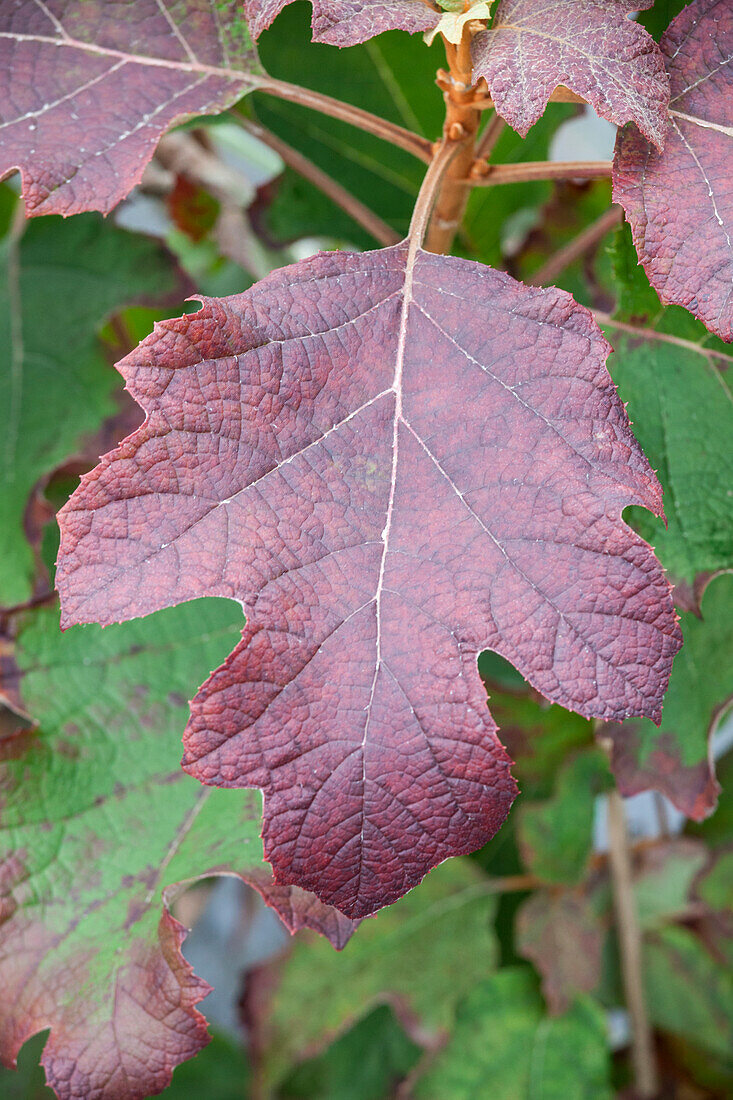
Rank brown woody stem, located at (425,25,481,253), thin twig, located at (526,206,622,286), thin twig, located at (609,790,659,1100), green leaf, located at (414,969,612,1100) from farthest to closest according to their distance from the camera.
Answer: thin twig, located at (609,790,659,1100) < green leaf, located at (414,969,612,1100) < thin twig, located at (526,206,622,286) < brown woody stem, located at (425,25,481,253)

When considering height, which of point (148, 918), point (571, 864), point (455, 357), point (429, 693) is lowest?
point (571, 864)

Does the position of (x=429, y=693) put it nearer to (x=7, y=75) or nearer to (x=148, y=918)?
(x=148, y=918)

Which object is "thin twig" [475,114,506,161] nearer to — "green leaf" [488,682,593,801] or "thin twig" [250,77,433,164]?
"thin twig" [250,77,433,164]

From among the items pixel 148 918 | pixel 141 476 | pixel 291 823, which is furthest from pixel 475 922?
pixel 141 476

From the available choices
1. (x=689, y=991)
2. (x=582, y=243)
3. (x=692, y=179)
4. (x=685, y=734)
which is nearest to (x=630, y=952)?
(x=689, y=991)

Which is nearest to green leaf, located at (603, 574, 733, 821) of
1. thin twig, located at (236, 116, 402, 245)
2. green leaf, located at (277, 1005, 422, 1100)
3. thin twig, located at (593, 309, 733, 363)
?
thin twig, located at (593, 309, 733, 363)

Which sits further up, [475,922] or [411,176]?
[411,176]
